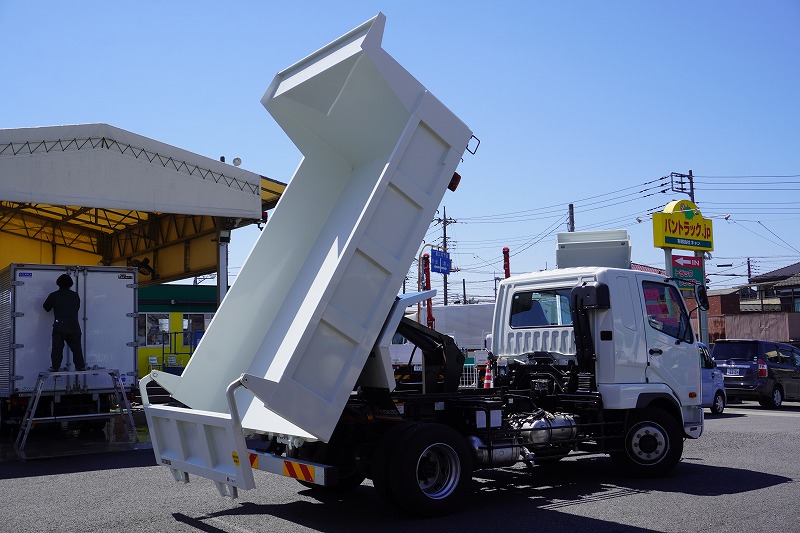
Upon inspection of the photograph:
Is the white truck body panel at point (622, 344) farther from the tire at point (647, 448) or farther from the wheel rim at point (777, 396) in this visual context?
the wheel rim at point (777, 396)

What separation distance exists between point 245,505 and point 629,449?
14.6 feet

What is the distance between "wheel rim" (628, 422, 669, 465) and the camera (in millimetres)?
9445

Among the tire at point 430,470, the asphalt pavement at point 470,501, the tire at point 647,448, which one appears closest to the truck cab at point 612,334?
the tire at point 647,448

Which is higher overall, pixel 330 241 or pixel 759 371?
pixel 330 241

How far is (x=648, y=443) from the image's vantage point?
31.1ft

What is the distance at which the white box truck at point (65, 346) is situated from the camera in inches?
548

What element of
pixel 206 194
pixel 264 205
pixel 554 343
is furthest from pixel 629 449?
pixel 264 205

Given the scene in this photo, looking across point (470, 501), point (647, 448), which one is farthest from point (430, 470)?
point (647, 448)

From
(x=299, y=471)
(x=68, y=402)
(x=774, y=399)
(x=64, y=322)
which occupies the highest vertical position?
(x=64, y=322)

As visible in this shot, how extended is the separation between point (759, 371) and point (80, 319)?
17.2m

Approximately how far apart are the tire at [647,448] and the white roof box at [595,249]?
2238mm

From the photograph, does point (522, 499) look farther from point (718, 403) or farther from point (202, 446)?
point (718, 403)

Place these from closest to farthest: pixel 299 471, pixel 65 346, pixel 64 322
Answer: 1. pixel 299 471
2. pixel 64 322
3. pixel 65 346

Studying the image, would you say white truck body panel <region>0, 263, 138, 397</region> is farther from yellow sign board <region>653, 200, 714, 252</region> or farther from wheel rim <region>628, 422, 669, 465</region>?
yellow sign board <region>653, 200, 714, 252</region>
